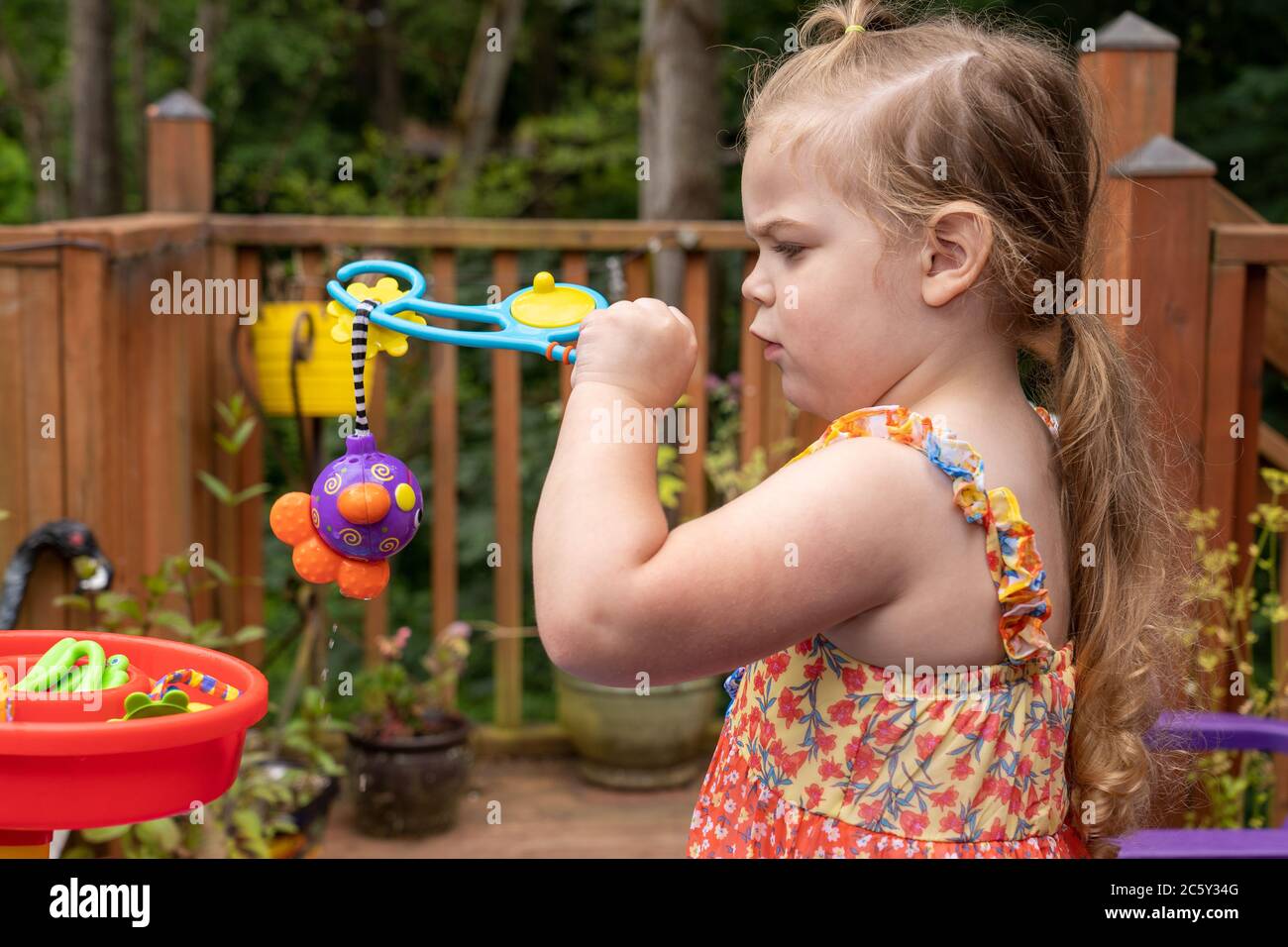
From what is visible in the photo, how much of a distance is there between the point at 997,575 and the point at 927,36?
20.8 inches

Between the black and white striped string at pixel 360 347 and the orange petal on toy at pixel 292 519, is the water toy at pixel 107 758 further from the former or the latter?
the black and white striped string at pixel 360 347

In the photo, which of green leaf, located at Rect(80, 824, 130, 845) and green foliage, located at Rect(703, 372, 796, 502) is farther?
green foliage, located at Rect(703, 372, 796, 502)

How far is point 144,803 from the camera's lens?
4.00 ft

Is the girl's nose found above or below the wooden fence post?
below

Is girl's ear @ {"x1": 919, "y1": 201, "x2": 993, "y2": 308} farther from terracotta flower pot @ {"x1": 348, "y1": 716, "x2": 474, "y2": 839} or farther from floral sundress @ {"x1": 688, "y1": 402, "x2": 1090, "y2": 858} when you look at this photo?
terracotta flower pot @ {"x1": 348, "y1": 716, "x2": 474, "y2": 839}

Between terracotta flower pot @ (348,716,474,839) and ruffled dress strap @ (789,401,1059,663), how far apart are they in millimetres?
2489

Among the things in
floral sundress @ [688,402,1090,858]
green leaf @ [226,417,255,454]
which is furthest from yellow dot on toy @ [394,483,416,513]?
green leaf @ [226,417,255,454]

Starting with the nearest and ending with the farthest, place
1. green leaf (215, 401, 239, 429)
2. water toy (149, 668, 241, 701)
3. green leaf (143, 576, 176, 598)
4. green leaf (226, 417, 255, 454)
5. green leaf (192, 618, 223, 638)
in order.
Result: water toy (149, 668, 241, 701) < green leaf (143, 576, 176, 598) < green leaf (192, 618, 223, 638) < green leaf (226, 417, 255, 454) < green leaf (215, 401, 239, 429)

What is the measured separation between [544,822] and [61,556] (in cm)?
162

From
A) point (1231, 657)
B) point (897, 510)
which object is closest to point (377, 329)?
point (897, 510)

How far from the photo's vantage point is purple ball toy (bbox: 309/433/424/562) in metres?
1.38

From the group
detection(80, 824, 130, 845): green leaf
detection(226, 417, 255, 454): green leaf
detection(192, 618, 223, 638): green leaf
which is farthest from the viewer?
detection(226, 417, 255, 454): green leaf

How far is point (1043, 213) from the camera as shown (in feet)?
4.42
